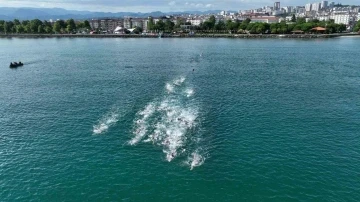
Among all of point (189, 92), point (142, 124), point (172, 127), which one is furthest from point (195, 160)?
point (189, 92)

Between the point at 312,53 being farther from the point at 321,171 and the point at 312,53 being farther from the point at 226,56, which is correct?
the point at 321,171

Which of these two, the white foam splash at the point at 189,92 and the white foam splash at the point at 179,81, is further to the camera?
the white foam splash at the point at 179,81

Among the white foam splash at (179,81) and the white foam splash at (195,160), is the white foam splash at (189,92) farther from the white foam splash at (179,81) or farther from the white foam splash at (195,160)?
the white foam splash at (195,160)

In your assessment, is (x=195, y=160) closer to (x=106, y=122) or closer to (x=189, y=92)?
(x=106, y=122)

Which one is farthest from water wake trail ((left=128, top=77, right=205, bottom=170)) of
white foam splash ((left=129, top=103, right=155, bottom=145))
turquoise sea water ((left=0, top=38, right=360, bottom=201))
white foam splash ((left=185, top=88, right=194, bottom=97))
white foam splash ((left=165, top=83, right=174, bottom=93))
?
white foam splash ((left=165, top=83, right=174, bottom=93))

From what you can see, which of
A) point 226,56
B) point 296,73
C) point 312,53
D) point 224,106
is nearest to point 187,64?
point 226,56

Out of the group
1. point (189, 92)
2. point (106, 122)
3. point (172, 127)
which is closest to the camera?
point (172, 127)

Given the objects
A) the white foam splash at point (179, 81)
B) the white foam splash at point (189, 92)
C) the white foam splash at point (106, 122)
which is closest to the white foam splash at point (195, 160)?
the white foam splash at point (106, 122)

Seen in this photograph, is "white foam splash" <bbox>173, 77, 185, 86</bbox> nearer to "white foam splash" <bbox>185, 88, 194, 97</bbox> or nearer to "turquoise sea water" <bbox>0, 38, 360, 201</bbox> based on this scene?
"turquoise sea water" <bbox>0, 38, 360, 201</bbox>
